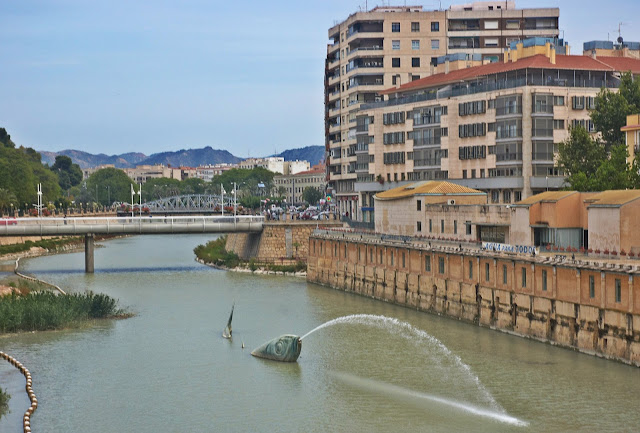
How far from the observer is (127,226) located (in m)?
116

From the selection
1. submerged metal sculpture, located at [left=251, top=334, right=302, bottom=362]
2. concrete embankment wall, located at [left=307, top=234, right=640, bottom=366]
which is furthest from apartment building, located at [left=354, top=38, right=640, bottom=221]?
submerged metal sculpture, located at [left=251, top=334, right=302, bottom=362]

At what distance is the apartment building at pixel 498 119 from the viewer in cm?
10431

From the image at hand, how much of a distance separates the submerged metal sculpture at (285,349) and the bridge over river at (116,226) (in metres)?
54.3

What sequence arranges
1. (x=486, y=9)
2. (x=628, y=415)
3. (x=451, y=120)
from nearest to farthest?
(x=628, y=415), (x=451, y=120), (x=486, y=9)

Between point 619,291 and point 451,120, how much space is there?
60.7m

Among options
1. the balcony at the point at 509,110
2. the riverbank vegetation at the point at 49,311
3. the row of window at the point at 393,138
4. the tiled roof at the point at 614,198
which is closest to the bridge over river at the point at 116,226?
the row of window at the point at 393,138

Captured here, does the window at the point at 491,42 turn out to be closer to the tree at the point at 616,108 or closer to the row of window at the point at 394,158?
the row of window at the point at 394,158

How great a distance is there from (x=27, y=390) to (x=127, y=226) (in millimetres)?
64416

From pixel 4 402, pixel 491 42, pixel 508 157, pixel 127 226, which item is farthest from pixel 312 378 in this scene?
pixel 491 42

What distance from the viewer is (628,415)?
4656 centimetres

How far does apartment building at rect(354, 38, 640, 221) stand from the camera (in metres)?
104

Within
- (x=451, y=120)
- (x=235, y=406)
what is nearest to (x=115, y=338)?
(x=235, y=406)

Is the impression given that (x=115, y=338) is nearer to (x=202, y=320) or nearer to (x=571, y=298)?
(x=202, y=320)

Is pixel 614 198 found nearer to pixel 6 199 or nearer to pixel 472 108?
pixel 472 108
